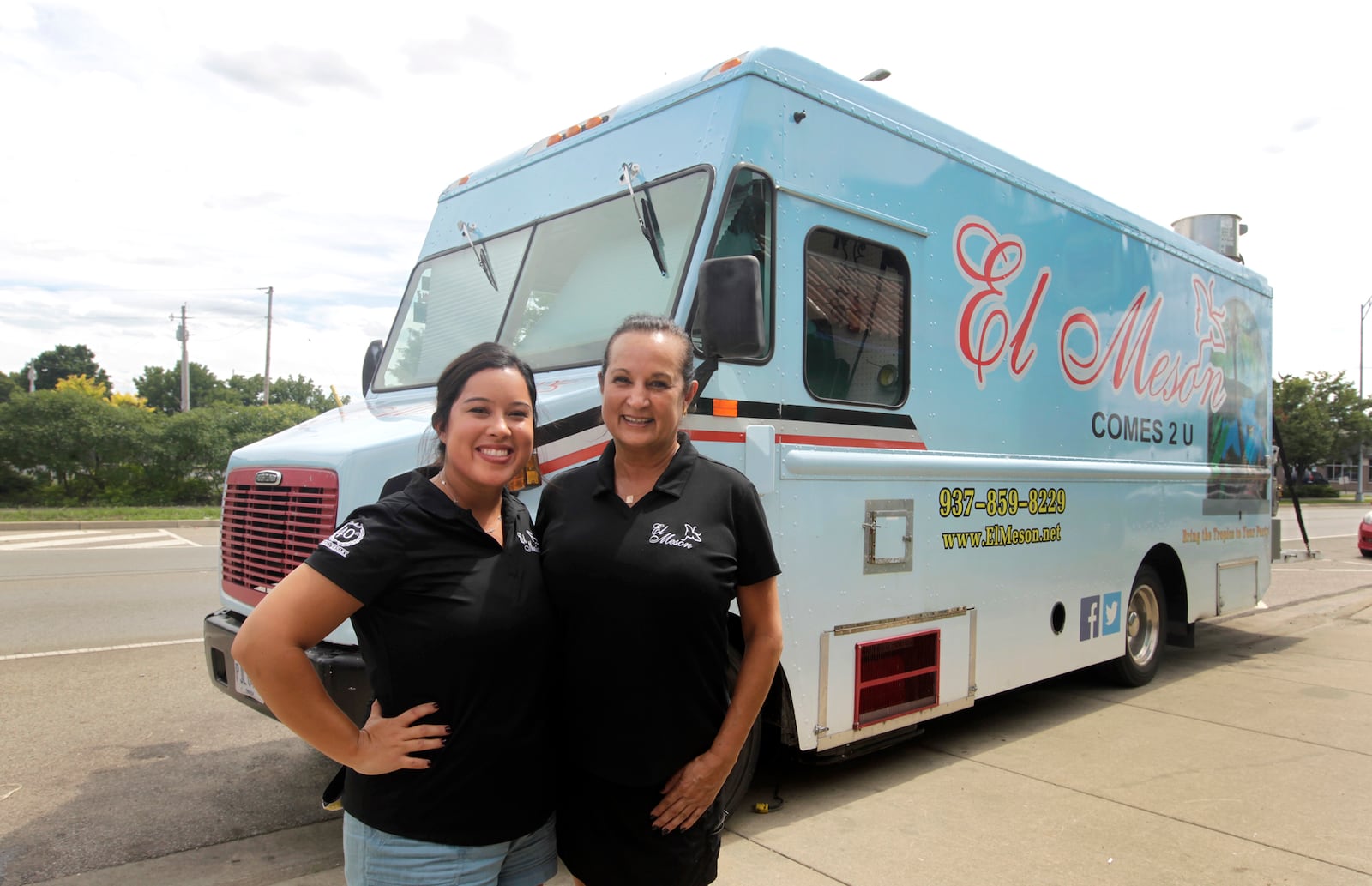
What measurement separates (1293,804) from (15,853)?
5835mm

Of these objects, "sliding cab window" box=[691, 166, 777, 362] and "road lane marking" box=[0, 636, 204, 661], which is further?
"road lane marking" box=[0, 636, 204, 661]

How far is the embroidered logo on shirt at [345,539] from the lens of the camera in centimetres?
177

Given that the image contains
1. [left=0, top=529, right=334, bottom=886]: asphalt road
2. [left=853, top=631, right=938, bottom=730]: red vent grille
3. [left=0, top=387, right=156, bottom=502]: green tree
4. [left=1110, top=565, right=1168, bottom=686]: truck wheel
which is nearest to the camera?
[left=0, top=529, right=334, bottom=886]: asphalt road

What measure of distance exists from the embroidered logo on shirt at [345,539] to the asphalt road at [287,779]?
2472 mm

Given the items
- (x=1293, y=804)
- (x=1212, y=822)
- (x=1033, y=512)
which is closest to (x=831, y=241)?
(x=1033, y=512)

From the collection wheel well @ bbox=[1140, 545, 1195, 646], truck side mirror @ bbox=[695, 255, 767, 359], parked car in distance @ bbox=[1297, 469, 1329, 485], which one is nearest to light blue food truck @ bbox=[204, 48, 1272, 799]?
truck side mirror @ bbox=[695, 255, 767, 359]

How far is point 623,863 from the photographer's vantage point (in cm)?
205

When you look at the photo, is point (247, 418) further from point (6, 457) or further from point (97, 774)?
point (97, 774)

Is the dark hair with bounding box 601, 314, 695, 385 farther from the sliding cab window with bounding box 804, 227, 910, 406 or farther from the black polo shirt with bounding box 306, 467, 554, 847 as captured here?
the sliding cab window with bounding box 804, 227, 910, 406

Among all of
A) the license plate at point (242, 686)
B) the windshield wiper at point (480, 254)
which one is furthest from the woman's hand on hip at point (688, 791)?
the windshield wiper at point (480, 254)

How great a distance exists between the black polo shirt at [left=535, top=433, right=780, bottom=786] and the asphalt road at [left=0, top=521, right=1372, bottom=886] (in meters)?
1.98

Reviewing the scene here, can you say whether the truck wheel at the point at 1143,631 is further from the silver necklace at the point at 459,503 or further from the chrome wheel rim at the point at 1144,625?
the silver necklace at the point at 459,503

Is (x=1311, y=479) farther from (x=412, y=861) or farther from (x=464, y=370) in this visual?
(x=412, y=861)

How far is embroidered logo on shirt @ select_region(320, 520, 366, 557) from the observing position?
1.77 m
